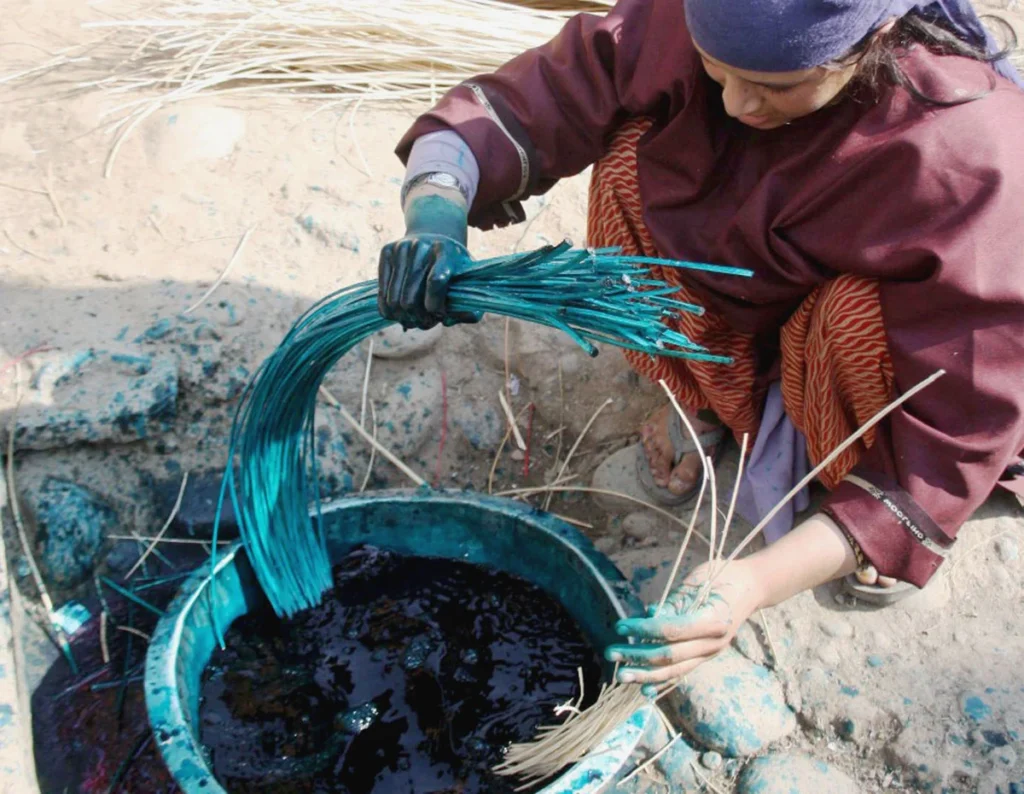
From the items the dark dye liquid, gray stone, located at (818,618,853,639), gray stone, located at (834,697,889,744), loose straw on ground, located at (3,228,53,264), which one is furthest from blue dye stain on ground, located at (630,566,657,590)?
loose straw on ground, located at (3,228,53,264)

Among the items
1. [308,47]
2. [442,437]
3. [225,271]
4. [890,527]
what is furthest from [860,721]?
[308,47]

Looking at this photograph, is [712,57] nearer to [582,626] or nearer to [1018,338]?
[1018,338]

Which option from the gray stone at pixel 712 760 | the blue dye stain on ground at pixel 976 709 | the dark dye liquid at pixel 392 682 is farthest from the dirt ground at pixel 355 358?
the dark dye liquid at pixel 392 682

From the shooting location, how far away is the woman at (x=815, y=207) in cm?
145

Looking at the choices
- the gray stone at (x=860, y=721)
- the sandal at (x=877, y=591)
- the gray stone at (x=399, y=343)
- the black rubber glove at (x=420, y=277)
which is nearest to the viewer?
the black rubber glove at (x=420, y=277)

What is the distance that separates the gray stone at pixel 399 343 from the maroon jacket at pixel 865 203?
62cm

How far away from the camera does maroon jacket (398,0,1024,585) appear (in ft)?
4.93

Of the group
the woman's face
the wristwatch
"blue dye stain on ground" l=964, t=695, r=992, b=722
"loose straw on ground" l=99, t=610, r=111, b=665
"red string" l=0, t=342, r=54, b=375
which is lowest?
"loose straw on ground" l=99, t=610, r=111, b=665

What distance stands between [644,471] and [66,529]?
4.05 ft

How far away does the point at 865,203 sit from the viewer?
5.19 ft

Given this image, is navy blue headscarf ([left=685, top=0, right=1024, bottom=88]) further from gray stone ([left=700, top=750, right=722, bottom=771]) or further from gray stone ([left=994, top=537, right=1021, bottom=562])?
gray stone ([left=700, top=750, right=722, bottom=771])

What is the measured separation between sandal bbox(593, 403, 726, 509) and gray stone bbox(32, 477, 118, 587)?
1.11 metres

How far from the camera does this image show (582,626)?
194 centimetres

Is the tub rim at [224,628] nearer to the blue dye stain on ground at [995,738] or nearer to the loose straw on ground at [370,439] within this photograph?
the loose straw on ground at [370,439]
